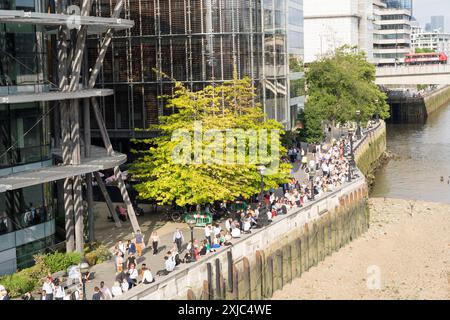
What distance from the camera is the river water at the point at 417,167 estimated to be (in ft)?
213

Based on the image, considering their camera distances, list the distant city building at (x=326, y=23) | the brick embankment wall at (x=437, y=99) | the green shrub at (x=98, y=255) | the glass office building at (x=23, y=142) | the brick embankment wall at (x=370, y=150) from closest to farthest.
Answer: the glass office building at (x=23, y=142), the green shrub at (x=98, y=255), the brick embankment wall at (x=370, y=150), the distant city building at (x=326, y=23), the brick embankment wall at (x=437, y=99)

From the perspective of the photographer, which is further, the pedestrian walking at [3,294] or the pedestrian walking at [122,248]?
the pedestrian walking at [122,248]

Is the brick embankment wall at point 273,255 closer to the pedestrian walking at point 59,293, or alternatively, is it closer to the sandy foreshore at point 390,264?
the sandy foreshore at point 390,264

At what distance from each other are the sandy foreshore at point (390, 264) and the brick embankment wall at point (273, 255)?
0.75m

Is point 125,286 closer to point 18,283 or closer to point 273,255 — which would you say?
point 18,283

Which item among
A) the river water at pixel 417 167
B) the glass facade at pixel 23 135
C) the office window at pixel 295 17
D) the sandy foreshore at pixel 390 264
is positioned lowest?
the sandy foreshore at pixel 390 264

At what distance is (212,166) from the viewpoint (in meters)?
40.9

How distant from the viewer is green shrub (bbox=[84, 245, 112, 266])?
34.1 meters

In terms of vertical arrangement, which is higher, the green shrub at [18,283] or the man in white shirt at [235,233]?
the man in white shirt at [235,233]

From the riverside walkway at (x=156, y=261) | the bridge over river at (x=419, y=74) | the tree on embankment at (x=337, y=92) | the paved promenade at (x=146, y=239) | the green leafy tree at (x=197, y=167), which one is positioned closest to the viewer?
the riverside walkway at (x=156, y=261)

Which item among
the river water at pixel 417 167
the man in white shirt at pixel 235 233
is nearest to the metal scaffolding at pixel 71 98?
the man in white shirt at pixel 235 233
